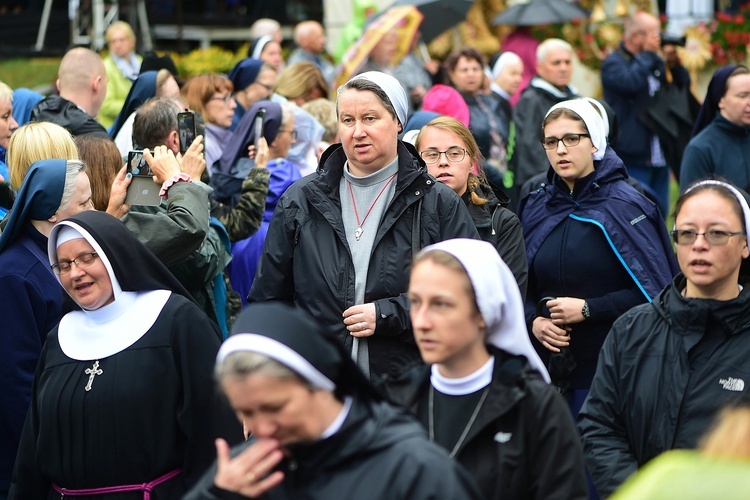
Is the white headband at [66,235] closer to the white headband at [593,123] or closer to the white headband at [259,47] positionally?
the white headband at [593,123]

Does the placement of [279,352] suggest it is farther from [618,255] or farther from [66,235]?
[618,255]

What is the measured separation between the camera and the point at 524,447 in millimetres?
3523

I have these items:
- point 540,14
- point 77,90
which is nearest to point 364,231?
point 77,90

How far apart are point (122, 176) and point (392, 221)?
158 cm

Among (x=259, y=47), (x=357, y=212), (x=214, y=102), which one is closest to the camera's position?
(x=357, y=212)

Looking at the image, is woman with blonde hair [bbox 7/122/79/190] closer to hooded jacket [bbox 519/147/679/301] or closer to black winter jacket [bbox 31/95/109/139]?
black winter jacket [bbox 31/95/109/139]

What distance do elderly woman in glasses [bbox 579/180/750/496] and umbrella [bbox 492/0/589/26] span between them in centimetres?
1005

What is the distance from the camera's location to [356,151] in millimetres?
5160

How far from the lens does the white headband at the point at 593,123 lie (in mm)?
6250

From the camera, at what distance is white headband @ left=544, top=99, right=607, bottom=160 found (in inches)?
246

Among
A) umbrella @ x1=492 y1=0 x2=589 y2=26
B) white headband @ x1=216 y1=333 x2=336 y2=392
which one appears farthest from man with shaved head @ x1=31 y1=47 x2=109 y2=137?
umbrella @ x1=492 y1=0 x2=589 y2=26

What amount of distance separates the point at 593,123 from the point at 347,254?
1911 mm

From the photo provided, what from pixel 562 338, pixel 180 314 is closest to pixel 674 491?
pixel 180 314

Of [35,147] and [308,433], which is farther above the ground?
[35,147]
